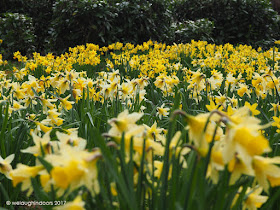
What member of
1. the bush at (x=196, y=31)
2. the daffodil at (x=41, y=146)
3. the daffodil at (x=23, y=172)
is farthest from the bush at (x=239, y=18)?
the daffodil at (x=23, y=172)

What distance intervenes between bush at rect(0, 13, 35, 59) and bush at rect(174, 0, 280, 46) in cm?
576

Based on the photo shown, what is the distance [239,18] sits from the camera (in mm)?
10312

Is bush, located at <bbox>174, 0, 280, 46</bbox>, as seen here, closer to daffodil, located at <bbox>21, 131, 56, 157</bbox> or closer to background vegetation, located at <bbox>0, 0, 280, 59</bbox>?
background vegetation, located at <bbox>0, 0, 280, 59</bbox>

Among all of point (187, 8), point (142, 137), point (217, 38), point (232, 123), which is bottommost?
point (217, 38)

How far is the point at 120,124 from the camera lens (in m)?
0.83

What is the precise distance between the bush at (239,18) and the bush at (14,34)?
18.9ft

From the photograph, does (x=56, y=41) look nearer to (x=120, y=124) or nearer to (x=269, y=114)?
(x=269, y=114)

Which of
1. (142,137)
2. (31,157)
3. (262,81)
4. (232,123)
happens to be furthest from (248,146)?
(262,81)

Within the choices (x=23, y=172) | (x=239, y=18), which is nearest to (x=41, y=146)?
(x=23, y=172)

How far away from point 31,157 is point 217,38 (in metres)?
9.68

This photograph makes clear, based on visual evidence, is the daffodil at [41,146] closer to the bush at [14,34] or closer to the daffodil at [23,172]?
the daffodil at [23,172]

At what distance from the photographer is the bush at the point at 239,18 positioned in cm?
985

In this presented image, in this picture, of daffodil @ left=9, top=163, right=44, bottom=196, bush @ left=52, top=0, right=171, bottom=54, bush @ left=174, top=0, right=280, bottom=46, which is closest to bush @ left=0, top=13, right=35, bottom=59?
bush @ left=52, top=0, right=171, bottom=54

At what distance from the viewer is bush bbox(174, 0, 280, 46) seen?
9.85m
